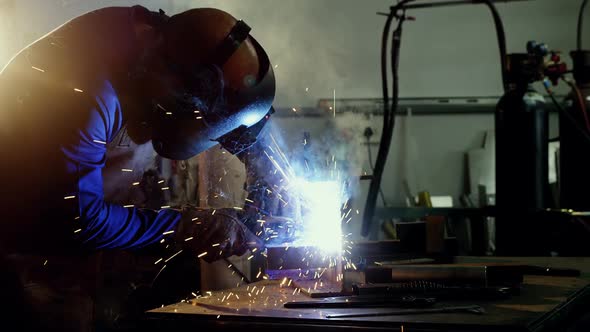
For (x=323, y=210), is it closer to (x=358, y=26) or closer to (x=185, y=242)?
(x=185, y=242)

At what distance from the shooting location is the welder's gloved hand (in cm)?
164

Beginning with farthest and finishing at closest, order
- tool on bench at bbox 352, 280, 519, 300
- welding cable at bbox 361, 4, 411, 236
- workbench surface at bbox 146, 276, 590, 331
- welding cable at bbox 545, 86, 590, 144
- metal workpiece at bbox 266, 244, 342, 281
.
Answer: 1. welding cable at bbox 361, 4, 411, 236
2. welding cable at bbox 545, 86, 590, 144
3. metal workpiece at bbox 266, 244, 342, 281
4. tool on bench at bbox 352, 280, 519, 300
5. workbench surface at bbox 146, 276, 590, 331

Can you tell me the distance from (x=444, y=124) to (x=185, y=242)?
3581 mm

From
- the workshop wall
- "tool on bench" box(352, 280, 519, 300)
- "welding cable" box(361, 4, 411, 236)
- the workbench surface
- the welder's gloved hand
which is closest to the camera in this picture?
the workbench surface

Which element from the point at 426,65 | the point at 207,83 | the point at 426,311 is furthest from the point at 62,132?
the point at 426,65

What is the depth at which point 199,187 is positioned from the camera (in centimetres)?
236

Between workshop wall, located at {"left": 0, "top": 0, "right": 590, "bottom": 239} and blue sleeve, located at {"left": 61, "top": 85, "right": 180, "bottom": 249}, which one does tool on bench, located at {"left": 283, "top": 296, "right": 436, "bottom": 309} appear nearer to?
blue sleeve, located at {"left": 61, "top": 85, "right": 180, "bottom": 249}

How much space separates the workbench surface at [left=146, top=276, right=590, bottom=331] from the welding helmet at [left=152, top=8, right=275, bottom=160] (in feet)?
1.51

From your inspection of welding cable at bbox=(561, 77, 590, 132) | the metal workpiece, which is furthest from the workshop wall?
the metal workpiece

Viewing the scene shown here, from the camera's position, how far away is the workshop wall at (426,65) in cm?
454

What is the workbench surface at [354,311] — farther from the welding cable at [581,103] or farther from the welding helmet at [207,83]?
the welding cable at [581,103]

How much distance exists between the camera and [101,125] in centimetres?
140

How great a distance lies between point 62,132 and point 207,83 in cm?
37

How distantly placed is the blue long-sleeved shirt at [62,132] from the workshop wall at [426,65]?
2998 millimetres
